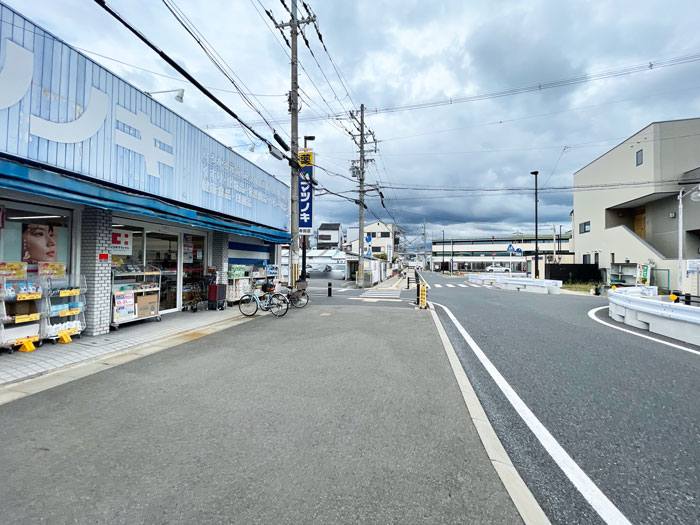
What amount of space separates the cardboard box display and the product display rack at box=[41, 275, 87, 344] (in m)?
1.39

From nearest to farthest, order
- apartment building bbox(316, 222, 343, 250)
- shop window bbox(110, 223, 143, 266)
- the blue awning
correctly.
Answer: the blue awning < shop window bbox(110, 223, 143, 266) < apartment building bbox(316, 222, 343, 250)

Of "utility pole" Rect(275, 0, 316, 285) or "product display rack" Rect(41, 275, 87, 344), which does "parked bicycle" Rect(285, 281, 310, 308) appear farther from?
"product display rack" Rect(41, 275, 87, 344)

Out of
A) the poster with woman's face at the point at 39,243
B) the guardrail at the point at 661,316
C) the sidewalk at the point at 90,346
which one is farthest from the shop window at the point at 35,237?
the guardrail at the point at 661,316

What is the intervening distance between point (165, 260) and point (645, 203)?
115 ft

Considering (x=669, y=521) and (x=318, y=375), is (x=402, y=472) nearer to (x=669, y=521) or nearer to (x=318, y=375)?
(x=669, y=521)

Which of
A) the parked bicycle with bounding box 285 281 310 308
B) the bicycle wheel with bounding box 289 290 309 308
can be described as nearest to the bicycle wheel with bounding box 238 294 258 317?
the parked bicycle with bounding box 285 281 310 308

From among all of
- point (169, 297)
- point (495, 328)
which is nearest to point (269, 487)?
point (495, 328)

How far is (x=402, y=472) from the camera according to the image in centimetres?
270

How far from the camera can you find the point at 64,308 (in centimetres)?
667

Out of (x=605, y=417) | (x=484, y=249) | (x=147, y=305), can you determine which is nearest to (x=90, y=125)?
(x=147, y=305)

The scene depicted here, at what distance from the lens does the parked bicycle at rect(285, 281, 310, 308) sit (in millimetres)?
12620

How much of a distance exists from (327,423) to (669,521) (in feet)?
8.80

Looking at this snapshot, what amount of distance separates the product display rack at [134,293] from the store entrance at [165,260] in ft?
2.13

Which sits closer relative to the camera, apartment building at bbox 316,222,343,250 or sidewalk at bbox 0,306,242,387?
sidewalk at bbox 0,306,242,387
